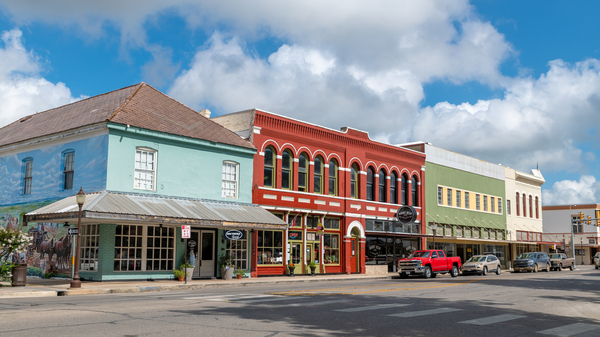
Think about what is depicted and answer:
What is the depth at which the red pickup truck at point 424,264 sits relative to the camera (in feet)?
102

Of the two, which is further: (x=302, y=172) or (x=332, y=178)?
(x=332, y=178)

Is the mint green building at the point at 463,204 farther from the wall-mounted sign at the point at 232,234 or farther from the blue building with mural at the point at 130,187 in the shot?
the blue building with mural at the point at 130,187

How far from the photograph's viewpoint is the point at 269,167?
30.5 meters

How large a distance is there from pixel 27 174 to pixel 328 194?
16.4 meters

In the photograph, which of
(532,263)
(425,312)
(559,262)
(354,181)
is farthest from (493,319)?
(559,262)

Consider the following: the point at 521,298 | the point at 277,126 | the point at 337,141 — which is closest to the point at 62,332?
the point at 521,298

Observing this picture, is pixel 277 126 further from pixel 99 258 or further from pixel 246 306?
pixel 246 306

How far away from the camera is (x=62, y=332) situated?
9.31m

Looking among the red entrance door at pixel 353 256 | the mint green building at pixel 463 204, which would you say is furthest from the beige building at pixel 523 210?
the red entrance door at pixel 353 256

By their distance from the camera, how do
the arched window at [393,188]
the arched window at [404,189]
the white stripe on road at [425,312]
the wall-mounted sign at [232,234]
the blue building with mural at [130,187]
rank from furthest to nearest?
the arched window at [404,189]
the arched window at [393,188]
the wall-mounted sign at [232,234]
the blue building with mural at [130,187]
the white stripe on road at [425,312]

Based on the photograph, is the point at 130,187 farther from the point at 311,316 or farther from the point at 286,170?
the point at 311,316

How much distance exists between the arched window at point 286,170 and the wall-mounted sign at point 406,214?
33.4 ft

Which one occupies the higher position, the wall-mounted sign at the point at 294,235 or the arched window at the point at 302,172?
the arched window at the point at 302,172

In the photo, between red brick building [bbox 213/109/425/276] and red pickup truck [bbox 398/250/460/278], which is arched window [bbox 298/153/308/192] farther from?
red pickup truck [bbox 398/250/460/278]
